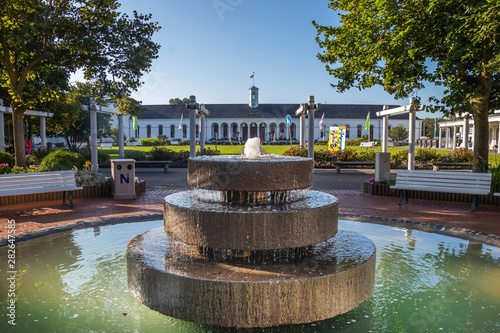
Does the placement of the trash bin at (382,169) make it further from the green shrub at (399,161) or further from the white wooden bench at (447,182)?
the green shrub at (399,161)

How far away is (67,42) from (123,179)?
6178mm

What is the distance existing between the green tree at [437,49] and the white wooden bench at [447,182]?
6.90 ft

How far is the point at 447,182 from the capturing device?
797 centimetres

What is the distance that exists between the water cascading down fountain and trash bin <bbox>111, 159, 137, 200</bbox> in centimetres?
537

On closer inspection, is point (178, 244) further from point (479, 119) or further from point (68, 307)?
point (479, 119)

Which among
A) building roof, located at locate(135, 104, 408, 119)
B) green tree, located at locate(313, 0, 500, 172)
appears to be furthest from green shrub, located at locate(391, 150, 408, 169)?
building roof, located at locate(135, 104, 408, 119)

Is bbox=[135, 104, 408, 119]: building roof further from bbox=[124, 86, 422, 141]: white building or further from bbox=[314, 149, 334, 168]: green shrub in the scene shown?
bbox=[314, 149, 334, 168]: green shrub

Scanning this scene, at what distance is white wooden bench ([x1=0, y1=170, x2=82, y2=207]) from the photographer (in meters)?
7.37

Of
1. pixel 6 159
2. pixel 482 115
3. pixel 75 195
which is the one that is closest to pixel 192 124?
pixel 75 195

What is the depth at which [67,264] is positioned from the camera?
4.33 meters

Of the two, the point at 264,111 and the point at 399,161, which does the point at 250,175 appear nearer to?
the point at 399,161

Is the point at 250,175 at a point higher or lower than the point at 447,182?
higher

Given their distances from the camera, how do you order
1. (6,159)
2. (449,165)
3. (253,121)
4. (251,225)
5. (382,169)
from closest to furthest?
(251,225) → (382,169) → (6,159) → (449,165) → (253,121)

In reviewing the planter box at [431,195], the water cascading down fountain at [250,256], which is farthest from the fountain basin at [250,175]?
the planter box at [431,195]
